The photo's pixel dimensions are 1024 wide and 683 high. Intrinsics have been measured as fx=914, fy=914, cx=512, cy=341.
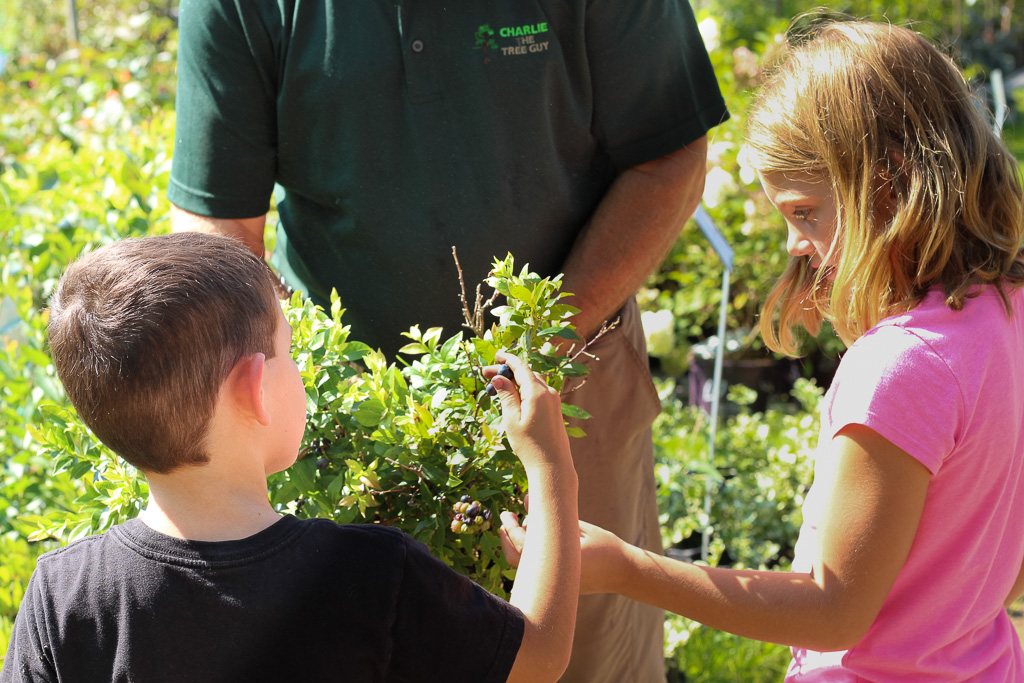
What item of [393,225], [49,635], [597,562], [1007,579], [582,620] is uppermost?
[393,225]

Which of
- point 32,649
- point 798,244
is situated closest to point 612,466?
point 798,244

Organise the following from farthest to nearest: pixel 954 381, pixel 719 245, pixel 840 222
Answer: pixel 719 245 < pixel 840 222 < pixel 954 381

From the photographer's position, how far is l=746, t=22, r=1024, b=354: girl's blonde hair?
141 centimetres

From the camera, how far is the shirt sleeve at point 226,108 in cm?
184

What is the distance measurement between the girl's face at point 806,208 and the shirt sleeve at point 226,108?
1025 millimetres

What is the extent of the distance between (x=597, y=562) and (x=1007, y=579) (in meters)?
0.69

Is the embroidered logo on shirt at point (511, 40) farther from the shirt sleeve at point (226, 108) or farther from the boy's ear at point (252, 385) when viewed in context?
the boy's ear at point (252, 385)

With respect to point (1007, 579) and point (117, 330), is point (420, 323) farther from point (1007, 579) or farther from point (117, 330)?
point (1007, 579)

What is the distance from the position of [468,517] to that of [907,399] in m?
0.65

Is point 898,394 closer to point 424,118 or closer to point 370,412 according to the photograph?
point 370,412

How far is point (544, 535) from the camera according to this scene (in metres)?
1.17

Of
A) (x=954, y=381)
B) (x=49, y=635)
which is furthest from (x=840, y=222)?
(x=49, y=635)

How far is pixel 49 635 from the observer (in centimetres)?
108

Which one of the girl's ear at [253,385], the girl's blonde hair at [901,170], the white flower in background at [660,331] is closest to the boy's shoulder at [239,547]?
the girl's ear at [253,385]
